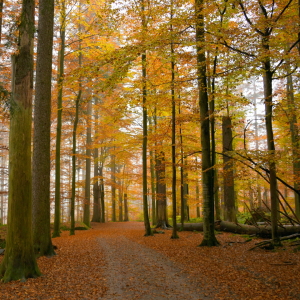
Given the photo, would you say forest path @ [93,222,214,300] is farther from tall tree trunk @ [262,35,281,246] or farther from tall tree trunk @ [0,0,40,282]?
tall tree trunk @ [262,35,281,246]

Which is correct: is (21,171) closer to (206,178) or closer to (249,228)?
(206,178)

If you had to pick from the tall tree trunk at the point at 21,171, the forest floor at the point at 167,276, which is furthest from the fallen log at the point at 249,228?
the tall tree trunk at the point at 21,171

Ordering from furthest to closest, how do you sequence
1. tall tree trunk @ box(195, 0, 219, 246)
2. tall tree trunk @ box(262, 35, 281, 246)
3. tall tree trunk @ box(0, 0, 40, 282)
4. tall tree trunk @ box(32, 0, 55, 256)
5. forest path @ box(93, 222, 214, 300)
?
tall tree trunk @ box(195, 0, 219, 246) < tall tree trunk @ box(32, 0, 55, 256) < tall tree trunk @ box(262, 35, 281, 246) < tall tree trunk @ box(0, 0, 40, 282) < forest path @ box(93, 222, 214, 300)

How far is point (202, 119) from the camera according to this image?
361 inches

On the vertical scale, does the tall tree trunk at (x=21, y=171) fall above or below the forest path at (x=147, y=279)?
above

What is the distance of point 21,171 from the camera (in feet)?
18.2

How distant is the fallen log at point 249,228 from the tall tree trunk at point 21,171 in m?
7.53

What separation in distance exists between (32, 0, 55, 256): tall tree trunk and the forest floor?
2.94 ft

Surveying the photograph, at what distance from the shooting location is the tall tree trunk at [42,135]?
311 inches

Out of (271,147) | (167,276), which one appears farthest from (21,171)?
(271,147)

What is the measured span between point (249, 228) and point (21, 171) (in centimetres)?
863

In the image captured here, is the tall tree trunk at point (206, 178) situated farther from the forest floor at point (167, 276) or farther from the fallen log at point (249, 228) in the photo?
the fallen log at point (249, 228)

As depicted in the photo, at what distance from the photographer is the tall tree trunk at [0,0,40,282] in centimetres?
548

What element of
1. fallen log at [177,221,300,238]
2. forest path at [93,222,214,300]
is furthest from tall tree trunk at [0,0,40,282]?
fallen log at [177,221,300,238]
